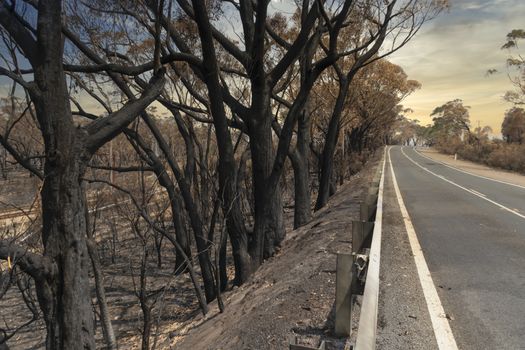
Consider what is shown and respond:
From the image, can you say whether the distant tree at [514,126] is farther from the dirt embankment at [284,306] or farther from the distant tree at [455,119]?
the dirt embankment at [284,306]

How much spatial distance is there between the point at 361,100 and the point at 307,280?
26.8m

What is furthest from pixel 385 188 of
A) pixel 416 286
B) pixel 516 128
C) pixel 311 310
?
pixel 516 128

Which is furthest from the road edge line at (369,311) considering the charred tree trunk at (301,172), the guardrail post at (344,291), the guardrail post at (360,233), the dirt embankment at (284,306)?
the charred tree trunk at (301,172)

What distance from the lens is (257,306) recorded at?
20.2 feet

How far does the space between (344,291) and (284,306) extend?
1.84m

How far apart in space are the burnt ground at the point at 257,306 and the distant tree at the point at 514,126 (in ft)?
152

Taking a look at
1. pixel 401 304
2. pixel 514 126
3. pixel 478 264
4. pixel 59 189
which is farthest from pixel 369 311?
pixel 514 126

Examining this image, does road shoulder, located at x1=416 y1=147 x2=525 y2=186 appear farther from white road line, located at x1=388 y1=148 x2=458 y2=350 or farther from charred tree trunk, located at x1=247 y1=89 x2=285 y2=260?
charred tree trunk, located at x1=247 y1=89 x2=285 y2=260

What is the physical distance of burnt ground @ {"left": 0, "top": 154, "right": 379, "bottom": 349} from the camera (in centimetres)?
454

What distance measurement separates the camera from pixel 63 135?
→ 4.32 metres

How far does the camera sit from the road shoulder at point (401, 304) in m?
3.91

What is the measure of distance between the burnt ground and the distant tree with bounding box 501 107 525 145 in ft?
152

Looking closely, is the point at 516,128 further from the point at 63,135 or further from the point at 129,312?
the point at 63,135

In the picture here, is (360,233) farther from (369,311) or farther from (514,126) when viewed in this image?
(514,126)
